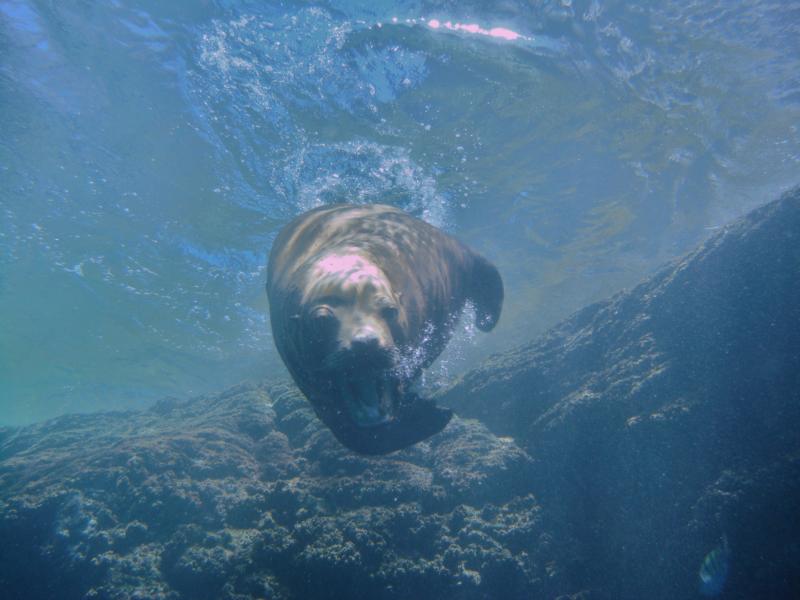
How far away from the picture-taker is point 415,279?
172 inches

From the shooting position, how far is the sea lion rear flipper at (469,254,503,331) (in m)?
6.73

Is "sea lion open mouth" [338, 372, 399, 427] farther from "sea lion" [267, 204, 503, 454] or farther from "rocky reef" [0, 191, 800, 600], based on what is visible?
"rocky reef" [0, 191, 800, 600]

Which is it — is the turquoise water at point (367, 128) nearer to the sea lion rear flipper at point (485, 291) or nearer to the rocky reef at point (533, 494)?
the sea lion rear flipper at point (485, 291)

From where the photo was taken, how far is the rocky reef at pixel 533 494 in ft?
14.7

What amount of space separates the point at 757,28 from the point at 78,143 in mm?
16446

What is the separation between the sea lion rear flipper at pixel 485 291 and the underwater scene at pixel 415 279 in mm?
49

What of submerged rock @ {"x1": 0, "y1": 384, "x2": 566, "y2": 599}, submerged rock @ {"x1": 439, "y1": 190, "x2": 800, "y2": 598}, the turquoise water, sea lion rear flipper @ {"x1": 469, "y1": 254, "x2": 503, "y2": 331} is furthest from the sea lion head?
the turquoise water

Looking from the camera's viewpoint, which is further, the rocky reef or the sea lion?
the rocky reef

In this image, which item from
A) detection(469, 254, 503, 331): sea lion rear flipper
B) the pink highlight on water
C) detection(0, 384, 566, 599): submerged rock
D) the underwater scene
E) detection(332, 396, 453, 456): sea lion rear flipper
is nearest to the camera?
detection(332, 396, 453, 456): sea lion rear flipper

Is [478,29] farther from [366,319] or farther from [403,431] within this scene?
[403,431]

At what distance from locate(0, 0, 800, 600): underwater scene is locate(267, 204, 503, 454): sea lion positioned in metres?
0.03

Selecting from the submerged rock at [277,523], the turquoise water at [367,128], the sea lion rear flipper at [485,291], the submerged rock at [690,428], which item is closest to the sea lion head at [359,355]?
the submerged rock at [277,523]

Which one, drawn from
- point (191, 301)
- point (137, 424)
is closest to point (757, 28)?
point (137, 424)

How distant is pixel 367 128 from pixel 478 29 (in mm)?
3385
